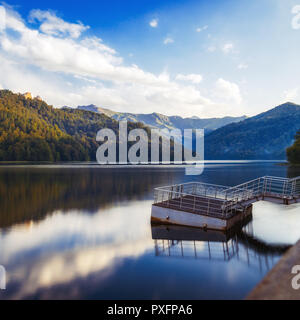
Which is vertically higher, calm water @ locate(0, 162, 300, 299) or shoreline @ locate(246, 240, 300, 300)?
shoreline @ locate(246, 240, 300, 300)

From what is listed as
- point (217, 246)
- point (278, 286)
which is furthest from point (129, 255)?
point (278, 286)

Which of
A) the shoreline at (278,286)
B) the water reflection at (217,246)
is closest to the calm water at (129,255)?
the water reflection at (217,246)

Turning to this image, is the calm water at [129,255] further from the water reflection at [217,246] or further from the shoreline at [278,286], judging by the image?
the shoreline at [278,286]

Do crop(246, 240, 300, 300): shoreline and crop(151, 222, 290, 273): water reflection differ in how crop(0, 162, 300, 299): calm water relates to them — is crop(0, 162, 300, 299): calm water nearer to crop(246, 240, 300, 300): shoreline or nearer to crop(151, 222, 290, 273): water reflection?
crop(151, 222, 290, 273): water reflection

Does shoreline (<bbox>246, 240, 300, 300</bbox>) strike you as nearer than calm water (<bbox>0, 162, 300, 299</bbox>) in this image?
Yes

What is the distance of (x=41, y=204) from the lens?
97.0 ft

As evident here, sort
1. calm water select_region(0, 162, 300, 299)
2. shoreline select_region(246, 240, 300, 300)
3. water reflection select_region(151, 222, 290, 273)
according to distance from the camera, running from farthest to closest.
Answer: water reflection select_region(151, 222, 290, 273)
calm water select_region(0, 162, 300, 299)
shoreline select_region(246, 240, 300, 300)

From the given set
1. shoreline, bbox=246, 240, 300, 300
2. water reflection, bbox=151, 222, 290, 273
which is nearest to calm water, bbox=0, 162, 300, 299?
water reflection, bbox=151, 222, 290, 273

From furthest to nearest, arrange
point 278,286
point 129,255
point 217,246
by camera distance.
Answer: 1. point 217,246
2. point 129,255
3. point 278,286

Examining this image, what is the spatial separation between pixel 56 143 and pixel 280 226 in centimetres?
16600

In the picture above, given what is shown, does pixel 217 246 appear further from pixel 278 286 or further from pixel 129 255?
pixel 278 286
